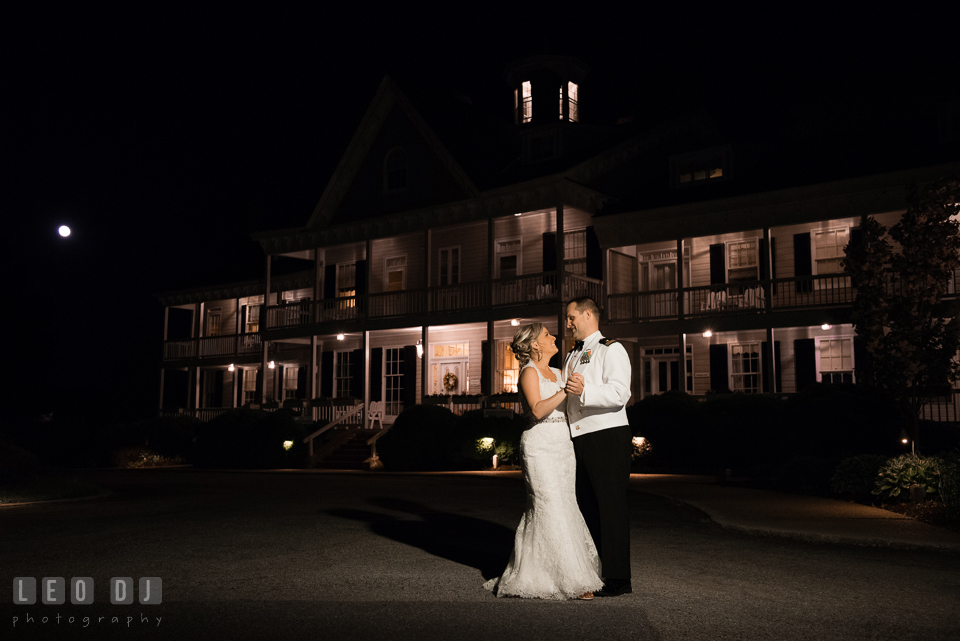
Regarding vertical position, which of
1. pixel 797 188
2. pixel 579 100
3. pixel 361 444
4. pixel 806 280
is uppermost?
pixel 579 100

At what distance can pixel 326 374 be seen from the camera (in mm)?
29281

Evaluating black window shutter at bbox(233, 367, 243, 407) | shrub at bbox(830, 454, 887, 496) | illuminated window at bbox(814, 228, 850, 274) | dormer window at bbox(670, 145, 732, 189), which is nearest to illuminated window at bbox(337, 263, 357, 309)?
black window shutter at bbox(233, 367, 243, 407)

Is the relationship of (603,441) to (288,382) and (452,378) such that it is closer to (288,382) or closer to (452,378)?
(452,378)

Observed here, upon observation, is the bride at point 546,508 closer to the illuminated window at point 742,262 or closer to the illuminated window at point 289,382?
the illuminated window at point 742,262

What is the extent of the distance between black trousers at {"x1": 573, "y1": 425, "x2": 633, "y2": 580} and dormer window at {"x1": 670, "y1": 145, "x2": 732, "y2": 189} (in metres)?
A: 19.5

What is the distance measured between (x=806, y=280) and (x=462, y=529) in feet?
49.2

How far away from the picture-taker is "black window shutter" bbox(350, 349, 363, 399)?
27.3 m

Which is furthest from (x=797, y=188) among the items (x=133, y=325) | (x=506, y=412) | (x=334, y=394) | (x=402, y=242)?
(x=133, y=325)

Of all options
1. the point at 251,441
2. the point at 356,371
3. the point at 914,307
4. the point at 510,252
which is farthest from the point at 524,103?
the point at 914,307

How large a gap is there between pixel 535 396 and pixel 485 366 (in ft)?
59.1

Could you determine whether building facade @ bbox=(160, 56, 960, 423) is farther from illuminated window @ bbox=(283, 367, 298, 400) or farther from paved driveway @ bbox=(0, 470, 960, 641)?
paved driveway @ bbox=(0, 470, 960, 641)

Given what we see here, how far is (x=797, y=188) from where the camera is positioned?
20.1m

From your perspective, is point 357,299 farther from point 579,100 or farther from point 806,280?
point 806,280

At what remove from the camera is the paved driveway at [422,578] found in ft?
15.9
